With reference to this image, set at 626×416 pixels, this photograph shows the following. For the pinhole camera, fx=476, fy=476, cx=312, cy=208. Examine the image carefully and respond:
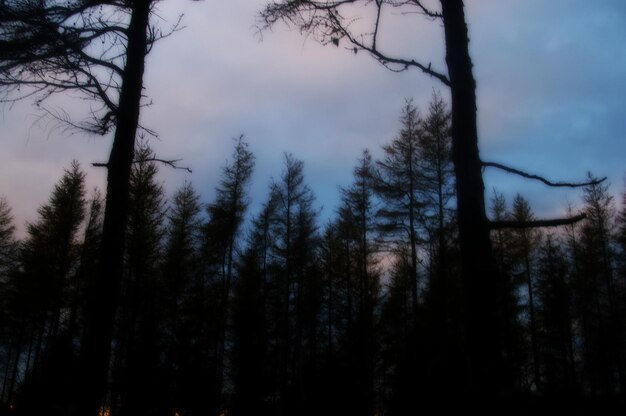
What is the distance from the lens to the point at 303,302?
22.7 meters

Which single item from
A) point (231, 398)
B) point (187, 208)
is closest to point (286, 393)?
point (231, 398)

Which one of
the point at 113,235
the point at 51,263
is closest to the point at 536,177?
the point at 113,235

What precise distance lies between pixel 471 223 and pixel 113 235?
12.7ft

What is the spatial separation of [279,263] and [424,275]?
7481 millimetres

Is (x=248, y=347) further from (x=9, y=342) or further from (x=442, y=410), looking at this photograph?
(x=9, y=342)

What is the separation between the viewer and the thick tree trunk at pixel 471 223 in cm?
324

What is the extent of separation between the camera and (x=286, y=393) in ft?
55.8

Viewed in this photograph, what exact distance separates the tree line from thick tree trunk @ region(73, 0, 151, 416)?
5.31m

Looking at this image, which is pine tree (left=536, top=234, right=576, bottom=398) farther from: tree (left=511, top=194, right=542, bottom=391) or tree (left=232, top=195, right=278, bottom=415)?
tree (left=232, top=195, right=278, bottom=415)

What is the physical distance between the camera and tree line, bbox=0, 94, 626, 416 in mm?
14133

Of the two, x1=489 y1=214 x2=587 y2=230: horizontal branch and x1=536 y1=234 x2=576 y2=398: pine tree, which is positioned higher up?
x1=536 y1=234 x2=576 y2=398: pine tree

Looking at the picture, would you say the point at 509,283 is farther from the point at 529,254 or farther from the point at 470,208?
the point at 470,208

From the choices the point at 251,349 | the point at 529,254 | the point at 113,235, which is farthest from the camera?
the point at 529,254

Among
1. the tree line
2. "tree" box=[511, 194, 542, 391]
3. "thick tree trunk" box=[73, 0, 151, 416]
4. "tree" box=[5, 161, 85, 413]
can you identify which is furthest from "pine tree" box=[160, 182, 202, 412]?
"tree" box=[511, 194, 542, 391]
